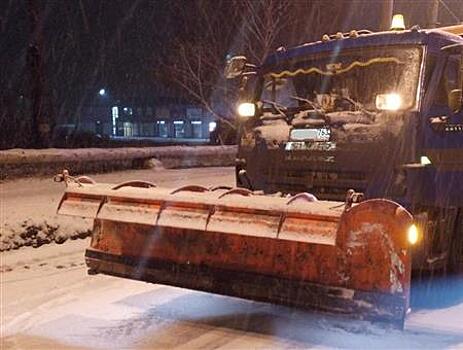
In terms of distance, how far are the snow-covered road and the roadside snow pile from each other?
4.89ft

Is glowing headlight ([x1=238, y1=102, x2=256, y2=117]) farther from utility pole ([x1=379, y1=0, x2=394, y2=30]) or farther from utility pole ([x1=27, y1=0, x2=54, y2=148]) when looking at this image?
utility pole ([x1=27, y1=0, x2=54, y2=148])

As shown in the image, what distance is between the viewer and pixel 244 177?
6.89 metres

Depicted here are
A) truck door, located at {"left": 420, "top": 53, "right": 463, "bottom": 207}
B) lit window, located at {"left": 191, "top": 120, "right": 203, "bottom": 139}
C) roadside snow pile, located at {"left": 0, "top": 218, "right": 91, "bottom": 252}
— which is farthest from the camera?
lit window, located at {"left": 191, "top": 120, "right": 203, "bottom": 139}

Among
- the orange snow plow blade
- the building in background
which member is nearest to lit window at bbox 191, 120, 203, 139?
the building in background

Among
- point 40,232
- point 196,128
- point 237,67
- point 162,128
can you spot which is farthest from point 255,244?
point 162,128

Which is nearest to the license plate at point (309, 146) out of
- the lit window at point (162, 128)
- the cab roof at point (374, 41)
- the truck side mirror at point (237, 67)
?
the cab roof at point (374, 41)

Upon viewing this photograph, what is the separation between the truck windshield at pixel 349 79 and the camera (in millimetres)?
5984

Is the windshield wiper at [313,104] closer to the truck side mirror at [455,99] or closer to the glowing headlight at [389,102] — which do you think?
the glowing headlight at [389,102]

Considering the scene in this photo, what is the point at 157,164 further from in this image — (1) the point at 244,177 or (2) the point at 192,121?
(2) the point at 192,121

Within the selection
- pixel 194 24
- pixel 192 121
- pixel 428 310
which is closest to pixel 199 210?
pixel 428 310

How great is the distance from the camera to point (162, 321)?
5.90 metres

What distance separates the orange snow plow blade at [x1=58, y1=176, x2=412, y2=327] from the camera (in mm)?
Answer: 4742

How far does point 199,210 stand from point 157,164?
1503cm

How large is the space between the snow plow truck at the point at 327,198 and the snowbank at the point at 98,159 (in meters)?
10.6
